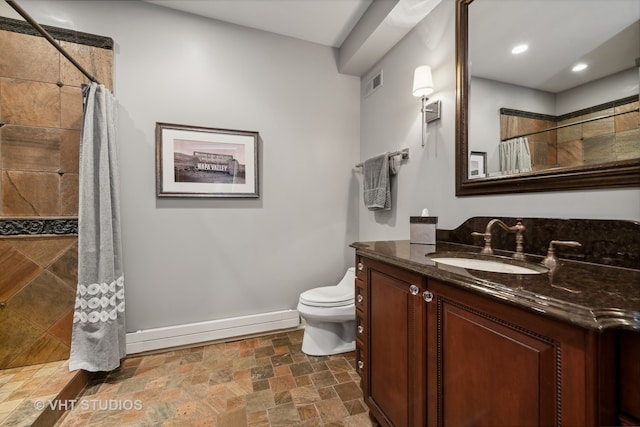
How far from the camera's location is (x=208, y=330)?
212 cm

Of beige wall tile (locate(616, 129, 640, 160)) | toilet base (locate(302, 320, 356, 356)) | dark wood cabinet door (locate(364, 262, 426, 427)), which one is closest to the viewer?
beige wall tile (locate(616, 129, 640, 160))

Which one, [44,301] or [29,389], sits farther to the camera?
[44,301]

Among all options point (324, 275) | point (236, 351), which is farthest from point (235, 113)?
point (236, 351)

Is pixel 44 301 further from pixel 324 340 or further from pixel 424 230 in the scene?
pixel 424 230

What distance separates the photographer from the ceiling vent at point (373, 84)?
2.26 metres

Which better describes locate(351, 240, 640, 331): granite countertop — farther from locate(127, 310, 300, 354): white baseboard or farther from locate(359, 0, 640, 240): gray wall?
locate(127, 310, 300, 354): white baseboard

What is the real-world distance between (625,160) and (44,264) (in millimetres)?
2994

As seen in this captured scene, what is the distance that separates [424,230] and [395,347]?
674mm

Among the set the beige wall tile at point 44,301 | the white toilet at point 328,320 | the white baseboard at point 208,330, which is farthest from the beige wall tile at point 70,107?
the white toilet at point 328,320

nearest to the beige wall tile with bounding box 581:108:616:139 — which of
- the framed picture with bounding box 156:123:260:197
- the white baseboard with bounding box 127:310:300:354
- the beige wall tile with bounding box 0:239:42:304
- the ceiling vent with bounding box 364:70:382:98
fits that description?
the ceiling vent with bounding box 364:70:382:98

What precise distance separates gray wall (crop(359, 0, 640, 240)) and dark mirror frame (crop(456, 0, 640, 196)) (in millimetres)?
37

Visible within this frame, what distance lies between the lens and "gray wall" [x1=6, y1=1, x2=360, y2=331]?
197cm

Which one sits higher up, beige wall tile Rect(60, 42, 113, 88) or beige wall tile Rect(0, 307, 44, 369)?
beige wall tile Rect(60, 42, 113, 88)

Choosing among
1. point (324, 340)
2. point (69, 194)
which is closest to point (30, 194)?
point (69, 194)
